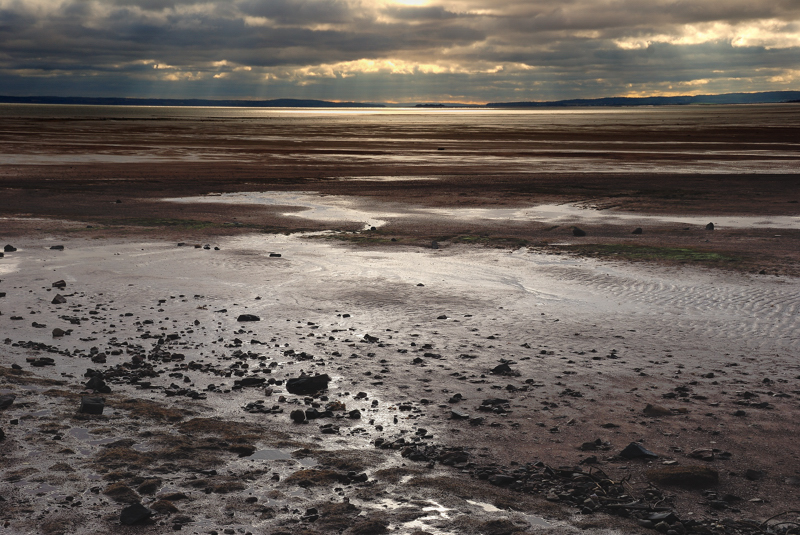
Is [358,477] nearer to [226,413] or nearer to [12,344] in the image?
[226,413]

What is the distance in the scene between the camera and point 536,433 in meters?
7.59

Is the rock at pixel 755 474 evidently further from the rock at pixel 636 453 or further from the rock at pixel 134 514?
the rock at pixel 134 514

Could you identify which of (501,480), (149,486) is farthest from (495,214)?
(149,486)

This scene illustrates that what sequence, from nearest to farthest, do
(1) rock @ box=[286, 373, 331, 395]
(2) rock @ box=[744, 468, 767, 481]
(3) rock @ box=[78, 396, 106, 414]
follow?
(2) rock @ box=[744, 468, 767, 481], (3) rock @ box=[78, 396, 106, 414], (1) rock @ box=[286, 373, 331, 395]

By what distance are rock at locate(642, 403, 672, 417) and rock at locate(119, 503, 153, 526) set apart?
207 inches

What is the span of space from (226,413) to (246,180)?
28799 mm

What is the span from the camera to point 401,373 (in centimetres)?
948

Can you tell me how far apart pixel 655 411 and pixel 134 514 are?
17.9ft

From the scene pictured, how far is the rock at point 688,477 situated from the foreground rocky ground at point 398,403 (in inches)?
0.6

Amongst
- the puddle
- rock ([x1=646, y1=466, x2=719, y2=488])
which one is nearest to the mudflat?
rock ([x1=646, y1=466, x2=719, y2=488])

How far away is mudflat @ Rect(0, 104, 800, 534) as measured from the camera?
6.11m

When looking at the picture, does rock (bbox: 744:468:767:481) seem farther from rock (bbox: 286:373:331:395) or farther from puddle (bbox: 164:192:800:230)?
puddle (bbox: 164:192:800:230)

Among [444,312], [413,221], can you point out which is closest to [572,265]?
[444,312]

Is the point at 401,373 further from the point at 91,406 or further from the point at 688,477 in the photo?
the point at 688,477
